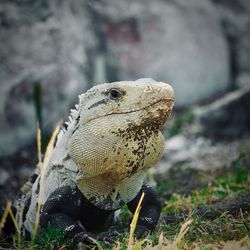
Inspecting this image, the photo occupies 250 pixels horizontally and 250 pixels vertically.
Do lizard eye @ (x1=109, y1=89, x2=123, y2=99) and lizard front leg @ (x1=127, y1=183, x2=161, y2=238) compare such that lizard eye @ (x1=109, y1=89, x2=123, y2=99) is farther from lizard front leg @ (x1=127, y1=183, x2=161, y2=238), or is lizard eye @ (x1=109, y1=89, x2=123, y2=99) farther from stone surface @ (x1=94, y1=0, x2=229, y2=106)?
stone surface @ (x1=94, y1=0, x2=229, y2=106)

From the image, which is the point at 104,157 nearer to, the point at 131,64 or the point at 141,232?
the point at 141,232

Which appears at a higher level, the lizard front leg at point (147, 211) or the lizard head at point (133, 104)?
the lizard head at point (133, 104)

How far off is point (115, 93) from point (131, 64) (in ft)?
23.4

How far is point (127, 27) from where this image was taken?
425 inches

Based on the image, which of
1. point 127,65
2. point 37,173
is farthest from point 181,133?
point 37,173

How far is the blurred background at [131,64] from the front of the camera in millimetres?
8938

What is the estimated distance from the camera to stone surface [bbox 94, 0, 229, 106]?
10648mm

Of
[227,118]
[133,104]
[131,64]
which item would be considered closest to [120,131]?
[133,104]

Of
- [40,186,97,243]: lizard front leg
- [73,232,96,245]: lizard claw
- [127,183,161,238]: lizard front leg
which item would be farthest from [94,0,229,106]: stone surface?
[73,232,96,245]: lizard claw

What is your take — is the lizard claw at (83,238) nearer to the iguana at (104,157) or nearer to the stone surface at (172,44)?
the iguana at (104,157)

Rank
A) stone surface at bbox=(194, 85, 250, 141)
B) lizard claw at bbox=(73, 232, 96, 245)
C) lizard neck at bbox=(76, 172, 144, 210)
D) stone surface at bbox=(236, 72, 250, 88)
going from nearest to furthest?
1. lizard claw at bbox=(73, 232, 96, 245)
2. lizard neck at bbox=(76, 172, 144, 210)
3. stone surface at bbox=(194, 85, 250, 141)
4. stone surface at bbox=(236, 72, 250, 88)

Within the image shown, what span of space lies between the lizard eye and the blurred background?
13.1ft

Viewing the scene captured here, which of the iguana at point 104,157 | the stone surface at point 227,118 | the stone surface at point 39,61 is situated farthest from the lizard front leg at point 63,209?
the stone surface at point 227,118

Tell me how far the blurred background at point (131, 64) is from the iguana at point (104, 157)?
3.61 m
